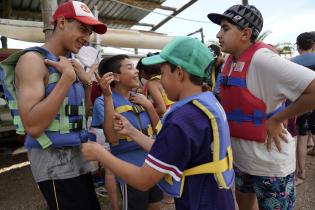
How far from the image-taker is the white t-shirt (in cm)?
186

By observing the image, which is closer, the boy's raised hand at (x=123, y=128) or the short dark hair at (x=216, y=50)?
the boy's raised hand at (x=123, y=128)

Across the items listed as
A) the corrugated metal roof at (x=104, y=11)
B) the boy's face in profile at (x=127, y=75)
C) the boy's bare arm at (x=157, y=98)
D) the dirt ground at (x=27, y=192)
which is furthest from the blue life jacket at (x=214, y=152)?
the corrugated metal roof at (x=104, y=11)

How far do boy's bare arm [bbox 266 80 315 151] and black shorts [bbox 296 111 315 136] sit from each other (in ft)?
9.50

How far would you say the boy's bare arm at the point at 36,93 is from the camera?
1695 millimetres

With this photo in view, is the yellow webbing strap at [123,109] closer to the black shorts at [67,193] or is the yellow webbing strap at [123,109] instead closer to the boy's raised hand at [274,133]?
the black shorts at [67,193]

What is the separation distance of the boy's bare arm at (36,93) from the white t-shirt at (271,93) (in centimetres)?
127

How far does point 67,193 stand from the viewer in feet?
6.40

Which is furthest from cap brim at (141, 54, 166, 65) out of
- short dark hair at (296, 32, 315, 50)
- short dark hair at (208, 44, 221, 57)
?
short dark hair at (296, 32, 315, 50)

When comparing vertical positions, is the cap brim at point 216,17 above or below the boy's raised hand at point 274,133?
above

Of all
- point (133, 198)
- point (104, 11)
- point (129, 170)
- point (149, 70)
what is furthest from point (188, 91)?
point (104, 11)

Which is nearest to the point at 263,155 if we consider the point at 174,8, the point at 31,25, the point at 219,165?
the point at 219,165

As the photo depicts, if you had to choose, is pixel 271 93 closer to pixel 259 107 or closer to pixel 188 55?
pixel 259 107

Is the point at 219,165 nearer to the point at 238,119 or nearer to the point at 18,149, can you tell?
the point at 238,119

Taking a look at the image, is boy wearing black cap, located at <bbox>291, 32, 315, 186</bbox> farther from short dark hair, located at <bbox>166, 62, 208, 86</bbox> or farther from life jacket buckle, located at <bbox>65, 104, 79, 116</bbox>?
life jacket buckle, located at <bbox>65, 104, 79, 116</bbox>
